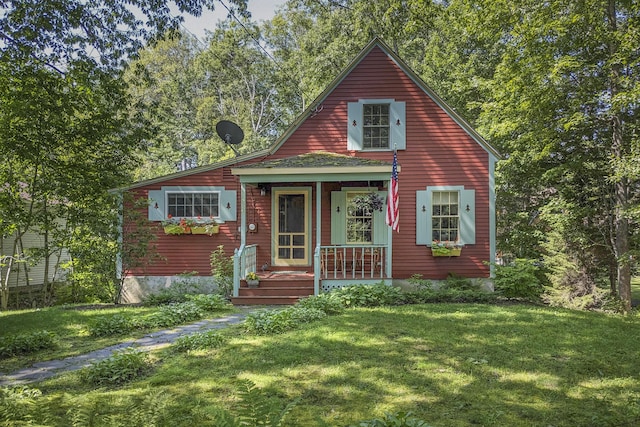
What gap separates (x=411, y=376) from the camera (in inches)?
153

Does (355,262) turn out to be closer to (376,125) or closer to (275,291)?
(275,291)

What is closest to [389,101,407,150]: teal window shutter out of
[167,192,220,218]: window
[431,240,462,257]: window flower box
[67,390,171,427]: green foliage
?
[431,240,462,257]: window flower box

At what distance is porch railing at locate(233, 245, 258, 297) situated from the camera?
8.49 metres

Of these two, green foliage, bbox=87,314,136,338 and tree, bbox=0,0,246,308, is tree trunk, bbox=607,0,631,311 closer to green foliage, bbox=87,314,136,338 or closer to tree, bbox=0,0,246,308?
tree, bbox=0,0,246,308

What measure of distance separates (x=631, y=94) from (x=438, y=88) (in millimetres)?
9329

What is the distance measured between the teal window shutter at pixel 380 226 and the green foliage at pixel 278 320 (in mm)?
4044

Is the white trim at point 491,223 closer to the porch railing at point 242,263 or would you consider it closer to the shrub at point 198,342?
the porch railing at point 242,263

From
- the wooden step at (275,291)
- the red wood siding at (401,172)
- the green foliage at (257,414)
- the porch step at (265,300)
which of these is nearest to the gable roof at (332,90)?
the red wood siding at (401,172)

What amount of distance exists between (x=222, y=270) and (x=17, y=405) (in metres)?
6.94

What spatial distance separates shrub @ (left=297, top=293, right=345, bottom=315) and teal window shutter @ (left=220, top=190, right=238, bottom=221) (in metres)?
3.97

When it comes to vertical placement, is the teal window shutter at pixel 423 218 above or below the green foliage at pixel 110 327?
above

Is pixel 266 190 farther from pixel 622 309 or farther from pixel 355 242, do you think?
pixel 622 309

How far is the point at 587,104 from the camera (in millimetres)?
10992

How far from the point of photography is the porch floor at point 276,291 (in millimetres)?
8445
